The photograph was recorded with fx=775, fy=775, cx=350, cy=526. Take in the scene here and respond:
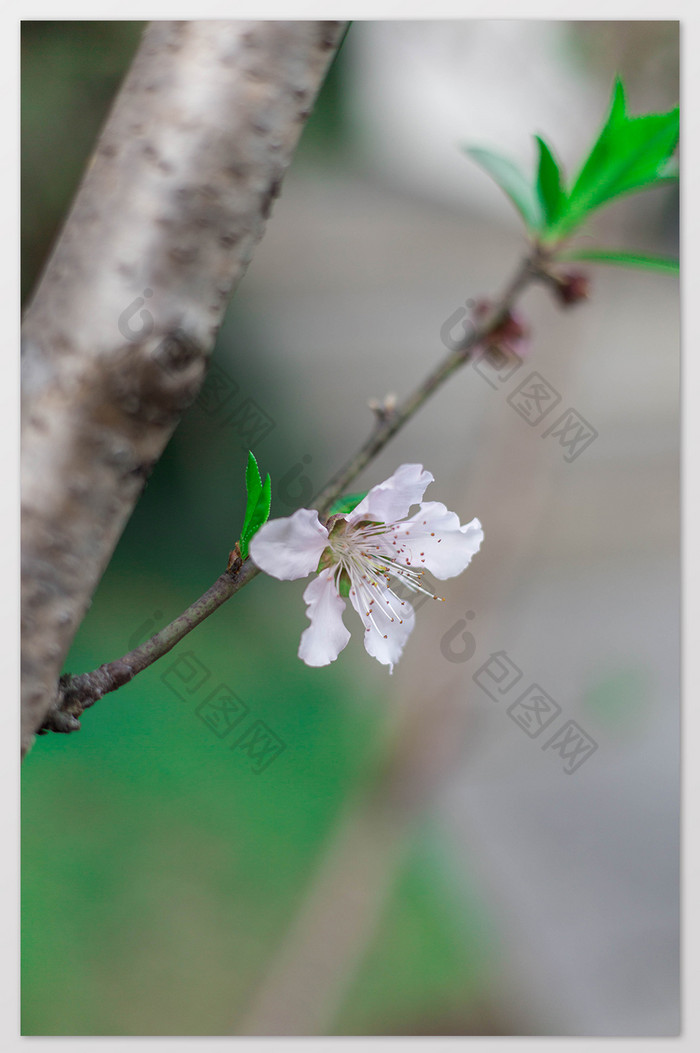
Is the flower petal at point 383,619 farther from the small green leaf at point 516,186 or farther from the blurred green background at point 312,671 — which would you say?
the small green leaf at point 516,186

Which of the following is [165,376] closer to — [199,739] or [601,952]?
[199,739]

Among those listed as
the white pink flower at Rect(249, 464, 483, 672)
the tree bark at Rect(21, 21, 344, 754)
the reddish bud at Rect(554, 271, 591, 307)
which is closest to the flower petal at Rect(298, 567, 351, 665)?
the white pink flower at Rect(249, 464, 483, 672)

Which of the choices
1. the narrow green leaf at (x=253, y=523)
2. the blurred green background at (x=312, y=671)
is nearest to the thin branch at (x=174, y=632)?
the narrow green leaf at (x=253, y=523)

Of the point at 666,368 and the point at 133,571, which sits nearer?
the point at 666,368

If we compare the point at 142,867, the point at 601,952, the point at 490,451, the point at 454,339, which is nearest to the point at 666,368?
the point at 454,339

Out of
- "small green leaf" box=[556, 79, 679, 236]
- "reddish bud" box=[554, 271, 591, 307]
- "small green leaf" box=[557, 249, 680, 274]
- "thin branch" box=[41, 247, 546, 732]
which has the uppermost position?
"small green leaf" box=[556, 79, 679, 236]

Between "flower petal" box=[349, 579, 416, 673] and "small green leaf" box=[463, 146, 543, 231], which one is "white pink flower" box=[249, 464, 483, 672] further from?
"small green leaf" box=[463, 146, 543, 231]

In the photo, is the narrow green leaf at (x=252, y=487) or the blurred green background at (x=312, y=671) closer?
the narrow green leaf at (x=252, y=487)
